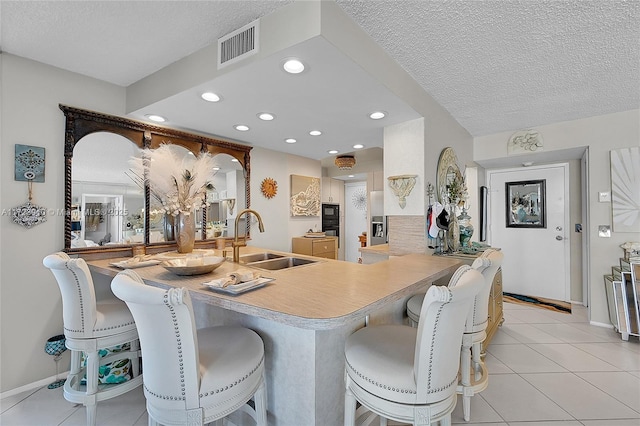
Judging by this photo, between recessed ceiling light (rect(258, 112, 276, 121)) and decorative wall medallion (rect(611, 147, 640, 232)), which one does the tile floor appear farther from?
recessed ceiling light (rect(258, 112, 276, 121))

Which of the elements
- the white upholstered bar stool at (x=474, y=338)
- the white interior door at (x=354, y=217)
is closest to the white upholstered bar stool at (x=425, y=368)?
the white upholstered bar stool at (x=474, y=338)

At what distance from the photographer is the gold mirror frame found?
278 cm

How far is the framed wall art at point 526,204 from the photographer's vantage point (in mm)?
4164

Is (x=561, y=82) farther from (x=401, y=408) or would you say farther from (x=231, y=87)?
(x=401, y=408)

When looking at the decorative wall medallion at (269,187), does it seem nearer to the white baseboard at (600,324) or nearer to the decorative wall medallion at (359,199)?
the decorative wall medallion at (359,199)

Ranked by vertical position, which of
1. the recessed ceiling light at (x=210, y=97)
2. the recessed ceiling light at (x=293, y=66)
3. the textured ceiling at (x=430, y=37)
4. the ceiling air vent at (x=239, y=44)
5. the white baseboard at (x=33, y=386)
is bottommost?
the white baseboard at (x=33, y=386)

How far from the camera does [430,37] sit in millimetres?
1736

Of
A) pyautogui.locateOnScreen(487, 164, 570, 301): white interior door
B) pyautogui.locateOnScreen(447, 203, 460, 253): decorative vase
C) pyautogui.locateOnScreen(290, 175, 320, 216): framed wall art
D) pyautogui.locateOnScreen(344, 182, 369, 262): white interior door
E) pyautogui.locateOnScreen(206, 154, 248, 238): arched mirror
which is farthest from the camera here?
pyautogui.locateOnScreen(344, 182, 369, 262): white interior door

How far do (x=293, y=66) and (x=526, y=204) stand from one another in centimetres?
438

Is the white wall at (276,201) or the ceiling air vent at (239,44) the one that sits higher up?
the ceiling air vent at (239,44)

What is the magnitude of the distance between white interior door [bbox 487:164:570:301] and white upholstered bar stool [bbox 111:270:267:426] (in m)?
4.70

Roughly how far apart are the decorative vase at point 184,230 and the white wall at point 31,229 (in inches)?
32.1

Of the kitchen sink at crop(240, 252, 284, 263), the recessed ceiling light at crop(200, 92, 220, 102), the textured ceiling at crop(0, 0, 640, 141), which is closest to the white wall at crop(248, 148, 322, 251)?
the kitchen sink at crop(240, 252, 284, 263)

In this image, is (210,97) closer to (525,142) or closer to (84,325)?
(84,325)
